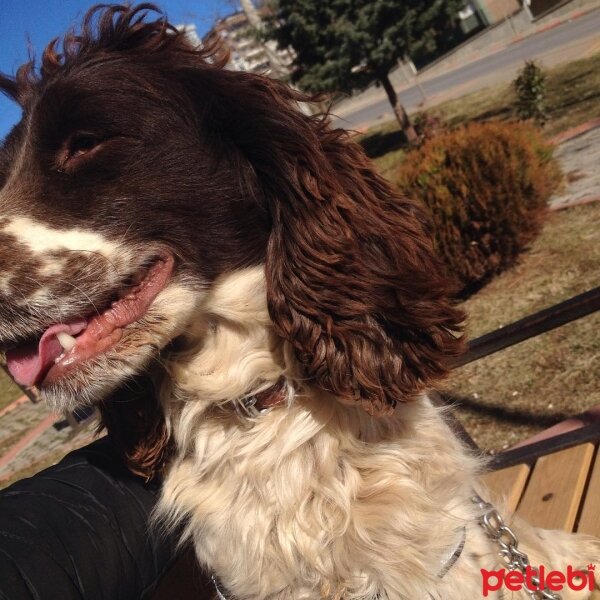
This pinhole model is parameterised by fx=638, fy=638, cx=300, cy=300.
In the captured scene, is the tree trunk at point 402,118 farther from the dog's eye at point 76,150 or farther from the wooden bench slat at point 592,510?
the dog's eye at point 76,150

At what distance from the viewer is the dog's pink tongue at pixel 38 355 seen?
172cm

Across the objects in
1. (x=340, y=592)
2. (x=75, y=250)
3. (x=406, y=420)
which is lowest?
(x=340, y=592)

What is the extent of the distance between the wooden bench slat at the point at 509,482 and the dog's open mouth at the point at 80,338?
4.82 ft

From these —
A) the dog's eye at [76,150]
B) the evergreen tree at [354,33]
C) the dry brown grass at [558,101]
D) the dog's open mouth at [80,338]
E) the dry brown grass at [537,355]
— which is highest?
the evergreen tree at [354,33]

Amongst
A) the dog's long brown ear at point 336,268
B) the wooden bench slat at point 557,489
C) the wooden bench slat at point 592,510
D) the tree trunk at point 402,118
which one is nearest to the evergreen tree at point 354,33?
the tree trunk at point 402,118

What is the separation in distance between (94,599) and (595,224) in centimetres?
549

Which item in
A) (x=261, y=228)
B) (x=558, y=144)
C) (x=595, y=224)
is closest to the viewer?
(x=261, y=228)

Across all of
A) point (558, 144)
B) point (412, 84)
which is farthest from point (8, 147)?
point (412, 84)

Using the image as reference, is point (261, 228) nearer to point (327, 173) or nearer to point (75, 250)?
point (327, 173)

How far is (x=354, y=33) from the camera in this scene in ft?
47.0

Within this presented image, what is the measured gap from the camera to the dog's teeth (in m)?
1.74

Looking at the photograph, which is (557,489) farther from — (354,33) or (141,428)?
(354,33)

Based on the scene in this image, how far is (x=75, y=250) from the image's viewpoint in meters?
1.75

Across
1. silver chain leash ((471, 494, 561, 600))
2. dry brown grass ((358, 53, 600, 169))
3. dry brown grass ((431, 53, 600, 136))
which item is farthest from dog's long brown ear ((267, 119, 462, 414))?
dry brown grass ((431, 53, 600, 136))
